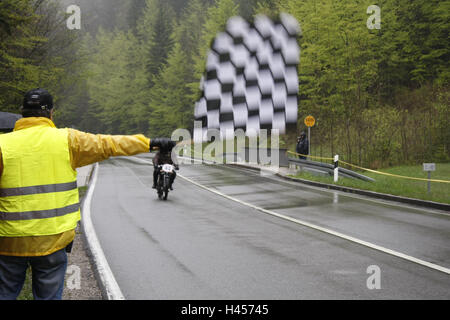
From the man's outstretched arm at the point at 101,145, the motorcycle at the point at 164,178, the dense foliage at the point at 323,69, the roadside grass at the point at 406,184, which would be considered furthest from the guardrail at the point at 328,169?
the man's outstretched arm at the point at 101,145

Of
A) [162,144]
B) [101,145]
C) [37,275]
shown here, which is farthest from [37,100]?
[37,275]

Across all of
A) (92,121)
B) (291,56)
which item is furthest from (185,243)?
(92,121)

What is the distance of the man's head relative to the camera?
3332mm

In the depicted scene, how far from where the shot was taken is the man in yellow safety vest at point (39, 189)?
318cm

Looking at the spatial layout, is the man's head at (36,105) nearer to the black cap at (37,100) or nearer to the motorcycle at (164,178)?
the black cap at (37,100)

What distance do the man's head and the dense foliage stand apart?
9.64 metres

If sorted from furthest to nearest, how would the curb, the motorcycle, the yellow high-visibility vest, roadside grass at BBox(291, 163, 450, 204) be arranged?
the motorcycle < roadside grass at BBox(291, 163, 450, 204) < the curb < the yellow high-visibility vest

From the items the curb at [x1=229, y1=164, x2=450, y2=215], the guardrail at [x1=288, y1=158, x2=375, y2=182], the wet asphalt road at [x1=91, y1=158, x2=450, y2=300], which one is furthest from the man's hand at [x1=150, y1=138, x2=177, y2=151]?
the guardrail at [x1=288, y1=158, x2=375, y2=182]

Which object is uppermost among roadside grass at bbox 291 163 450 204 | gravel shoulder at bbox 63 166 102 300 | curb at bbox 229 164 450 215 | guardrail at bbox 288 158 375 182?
guardrail at bbox 288 158 375 182

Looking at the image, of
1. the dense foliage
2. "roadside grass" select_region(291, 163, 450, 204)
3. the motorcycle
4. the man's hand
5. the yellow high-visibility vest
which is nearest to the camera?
the yellow high-visibility vest

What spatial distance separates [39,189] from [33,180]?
77 millimetres

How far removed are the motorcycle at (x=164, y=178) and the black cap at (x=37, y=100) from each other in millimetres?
10416

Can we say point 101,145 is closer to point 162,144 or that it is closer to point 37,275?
point 162,144

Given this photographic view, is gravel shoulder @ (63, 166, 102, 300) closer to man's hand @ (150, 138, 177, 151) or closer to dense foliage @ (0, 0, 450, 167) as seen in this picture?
man's hand @ (150, 138, 177, 151)
